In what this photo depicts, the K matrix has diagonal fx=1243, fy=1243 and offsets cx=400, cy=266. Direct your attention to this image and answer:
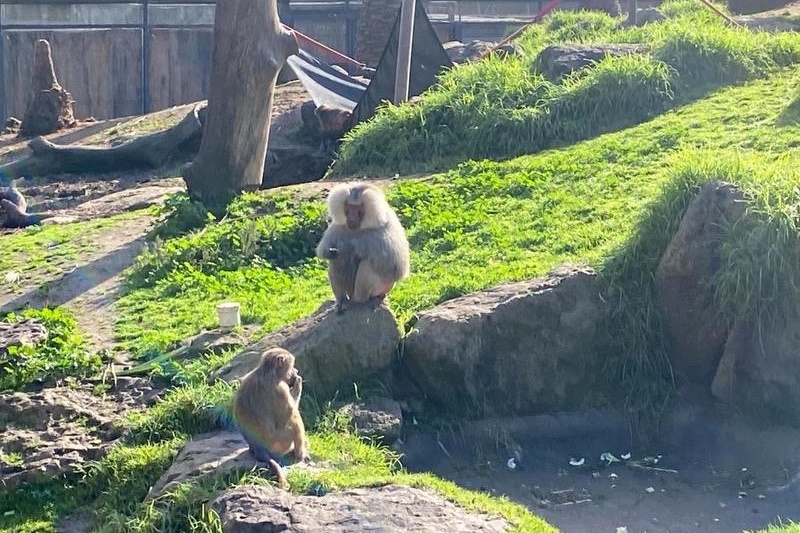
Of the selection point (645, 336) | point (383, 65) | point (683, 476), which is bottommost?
point (683, 476)

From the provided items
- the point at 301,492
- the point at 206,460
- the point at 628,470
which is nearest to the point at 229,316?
the point at 206,460

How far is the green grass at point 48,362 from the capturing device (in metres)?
8.54

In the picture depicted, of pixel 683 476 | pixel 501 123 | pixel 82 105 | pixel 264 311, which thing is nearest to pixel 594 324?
pixel 683 476

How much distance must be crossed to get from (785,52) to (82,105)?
1195 centimetres

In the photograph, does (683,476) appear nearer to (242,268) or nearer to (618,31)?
(242,268)

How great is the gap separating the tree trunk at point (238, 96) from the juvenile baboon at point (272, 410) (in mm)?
5540

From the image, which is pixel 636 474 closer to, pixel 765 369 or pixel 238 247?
pixel 765 369

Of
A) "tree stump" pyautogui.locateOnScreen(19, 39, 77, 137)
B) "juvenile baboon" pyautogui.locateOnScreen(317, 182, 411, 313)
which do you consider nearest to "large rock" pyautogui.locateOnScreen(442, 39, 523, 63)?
"tree stump" pyautogui.locateOnScreen(19, 39, 77, 137)

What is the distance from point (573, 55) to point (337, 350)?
24.5 feet

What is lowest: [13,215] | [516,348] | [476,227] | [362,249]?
[13,215]

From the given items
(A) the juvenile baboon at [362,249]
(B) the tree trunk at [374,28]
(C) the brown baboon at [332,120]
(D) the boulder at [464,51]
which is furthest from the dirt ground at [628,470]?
(B) the tree trunk at [374,28]

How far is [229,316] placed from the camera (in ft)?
29.3

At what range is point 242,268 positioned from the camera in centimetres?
1062

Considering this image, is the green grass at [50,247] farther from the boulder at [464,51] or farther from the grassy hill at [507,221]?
the boulder at [464,51]
